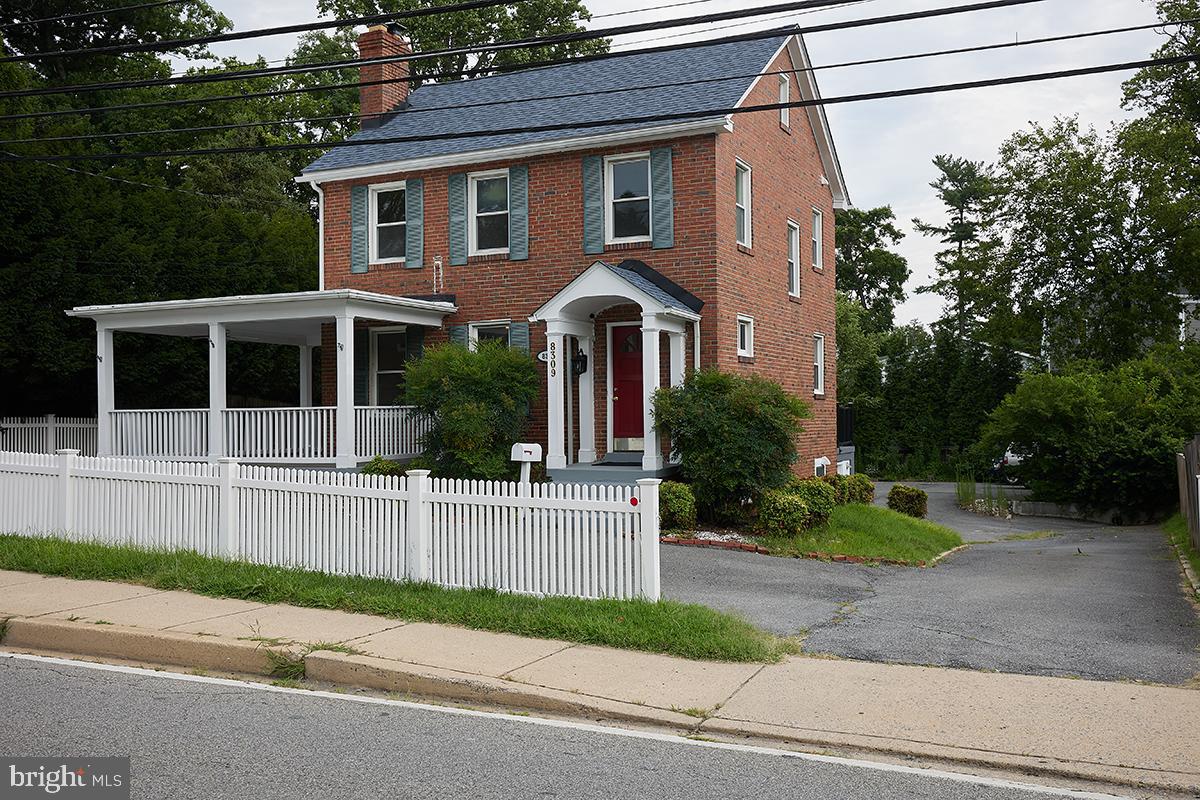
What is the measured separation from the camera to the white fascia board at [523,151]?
18125 millimetres

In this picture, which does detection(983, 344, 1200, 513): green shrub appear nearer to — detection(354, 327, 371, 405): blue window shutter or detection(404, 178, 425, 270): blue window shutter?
detection(404, 178, 425, 270): blue window shutter

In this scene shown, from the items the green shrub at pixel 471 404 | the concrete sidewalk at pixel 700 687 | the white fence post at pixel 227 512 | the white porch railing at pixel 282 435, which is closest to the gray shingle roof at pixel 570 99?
the green shrub at pixel 471 404

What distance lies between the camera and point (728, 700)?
6.96 metres

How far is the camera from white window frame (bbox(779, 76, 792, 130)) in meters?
21.8

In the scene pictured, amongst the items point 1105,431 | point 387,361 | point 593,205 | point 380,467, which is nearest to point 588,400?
point 593,205

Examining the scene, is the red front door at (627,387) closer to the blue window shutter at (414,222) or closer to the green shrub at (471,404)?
the green shrub at (471,404)

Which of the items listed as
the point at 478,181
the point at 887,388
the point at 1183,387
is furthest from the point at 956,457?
the point at 478,181

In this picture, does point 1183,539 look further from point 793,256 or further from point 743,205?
point 743,205

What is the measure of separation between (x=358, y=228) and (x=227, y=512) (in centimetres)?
1121

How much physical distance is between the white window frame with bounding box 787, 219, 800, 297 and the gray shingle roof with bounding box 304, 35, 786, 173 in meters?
3.82

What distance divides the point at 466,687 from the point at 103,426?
15309 mm

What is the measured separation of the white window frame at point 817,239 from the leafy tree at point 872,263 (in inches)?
1169

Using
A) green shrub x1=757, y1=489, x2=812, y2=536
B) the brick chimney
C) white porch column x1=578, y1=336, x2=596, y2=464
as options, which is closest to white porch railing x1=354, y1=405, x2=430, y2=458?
white porch column x1=578, y1=336, x2=596, y2=464

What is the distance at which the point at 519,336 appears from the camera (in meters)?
19.8
